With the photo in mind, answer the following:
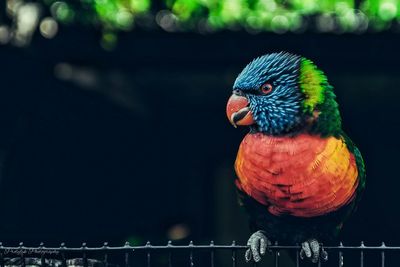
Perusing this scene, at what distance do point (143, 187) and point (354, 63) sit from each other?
2057 millimetres

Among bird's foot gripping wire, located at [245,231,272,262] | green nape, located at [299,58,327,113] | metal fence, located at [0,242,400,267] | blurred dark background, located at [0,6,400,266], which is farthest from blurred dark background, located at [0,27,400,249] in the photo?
metal fence, located at [0,242,400,267]

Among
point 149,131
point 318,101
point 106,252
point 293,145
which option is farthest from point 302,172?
point 149,131

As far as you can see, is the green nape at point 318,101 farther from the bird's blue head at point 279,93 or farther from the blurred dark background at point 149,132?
the blurred dark background at point 149,132

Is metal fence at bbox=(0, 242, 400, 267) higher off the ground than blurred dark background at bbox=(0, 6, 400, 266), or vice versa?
blurred dark background at bbox=(0, 6, 400, 266)

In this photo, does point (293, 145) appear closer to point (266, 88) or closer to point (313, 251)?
point (266, 88)

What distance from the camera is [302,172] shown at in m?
2.58

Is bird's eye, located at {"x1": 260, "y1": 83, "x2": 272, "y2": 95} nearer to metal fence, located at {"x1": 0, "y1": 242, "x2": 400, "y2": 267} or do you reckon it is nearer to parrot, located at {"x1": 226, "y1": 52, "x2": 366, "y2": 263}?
parrot, located at {"x1": 226, "y1": 52, "x2": 366, "y2": 263}

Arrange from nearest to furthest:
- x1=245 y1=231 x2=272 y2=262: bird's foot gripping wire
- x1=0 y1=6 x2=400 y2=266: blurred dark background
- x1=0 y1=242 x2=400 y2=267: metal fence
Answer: x1=0 y1=242 x2=400 y2=267: metal fence, x1=245 y1=231 x2=272 y2=262: bird's foot gripping wire, x1=0 y1=6 x2=400 y2=266: blurred dark background

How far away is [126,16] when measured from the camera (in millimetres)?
4121

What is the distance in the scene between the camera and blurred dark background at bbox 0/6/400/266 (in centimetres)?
433

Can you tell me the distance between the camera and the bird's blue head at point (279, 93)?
8.62 ft

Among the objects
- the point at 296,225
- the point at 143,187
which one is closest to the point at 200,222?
the point at 143,187

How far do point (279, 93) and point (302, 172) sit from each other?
11.8 inches

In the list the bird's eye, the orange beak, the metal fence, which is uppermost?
the bird's eye
